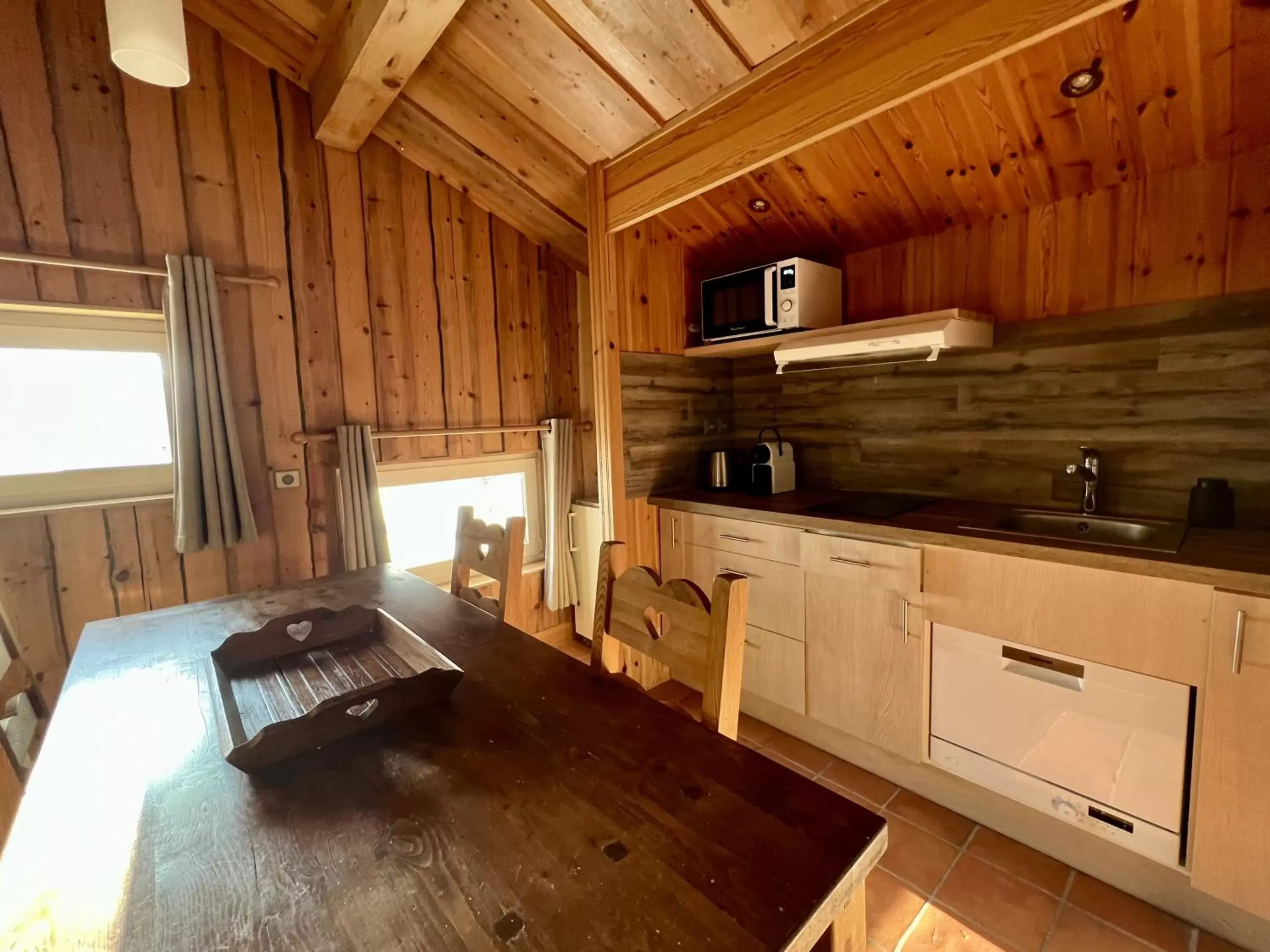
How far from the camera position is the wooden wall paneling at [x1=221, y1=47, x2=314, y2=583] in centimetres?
222

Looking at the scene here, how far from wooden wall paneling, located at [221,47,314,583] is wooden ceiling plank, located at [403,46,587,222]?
63cm

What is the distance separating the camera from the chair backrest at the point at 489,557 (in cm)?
157

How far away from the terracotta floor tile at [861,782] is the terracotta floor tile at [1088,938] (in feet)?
1.75

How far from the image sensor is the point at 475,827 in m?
0.71

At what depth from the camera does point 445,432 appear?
274 cm

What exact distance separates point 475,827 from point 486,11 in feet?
7.26

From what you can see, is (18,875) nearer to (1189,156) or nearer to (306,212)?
(306,212)

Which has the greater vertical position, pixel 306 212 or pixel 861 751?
pixel 306 212

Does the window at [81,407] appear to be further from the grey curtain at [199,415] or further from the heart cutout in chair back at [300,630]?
the heart cutout in chair back at [300,630]

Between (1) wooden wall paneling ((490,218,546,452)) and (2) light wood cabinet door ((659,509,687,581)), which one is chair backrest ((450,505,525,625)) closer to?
(2) light wood cabinet door ((659,509,687,581))

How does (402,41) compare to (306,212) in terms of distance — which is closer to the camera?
(402,41)

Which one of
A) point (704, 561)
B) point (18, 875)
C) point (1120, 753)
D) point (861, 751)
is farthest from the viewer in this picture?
point (704, 561)

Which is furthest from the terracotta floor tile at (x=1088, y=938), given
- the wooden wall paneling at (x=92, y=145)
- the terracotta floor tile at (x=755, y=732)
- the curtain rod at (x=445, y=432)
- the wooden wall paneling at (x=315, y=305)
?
the wooden wall paneling at (x=92, y=145)

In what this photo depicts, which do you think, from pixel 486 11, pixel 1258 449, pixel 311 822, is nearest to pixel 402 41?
pixel 486 11
